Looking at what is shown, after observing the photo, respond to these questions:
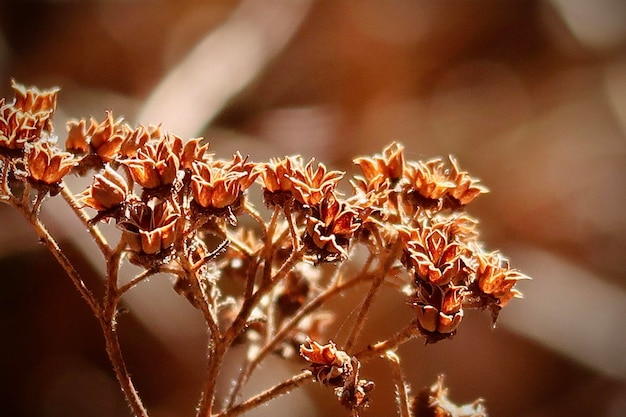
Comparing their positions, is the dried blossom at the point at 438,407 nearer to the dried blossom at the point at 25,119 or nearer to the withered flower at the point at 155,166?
the withered flower at the point at 155,166

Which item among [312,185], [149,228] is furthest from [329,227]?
[149,228]

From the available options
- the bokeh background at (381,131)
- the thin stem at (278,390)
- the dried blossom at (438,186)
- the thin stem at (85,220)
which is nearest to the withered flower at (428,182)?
the dried blossom at (438,186)

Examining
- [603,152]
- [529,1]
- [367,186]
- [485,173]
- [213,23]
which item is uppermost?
[213,23]

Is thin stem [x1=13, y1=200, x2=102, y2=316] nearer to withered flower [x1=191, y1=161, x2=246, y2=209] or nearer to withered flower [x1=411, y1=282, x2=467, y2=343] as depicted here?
withered flower [x1=191, y1=161, x2=246, y2=209]

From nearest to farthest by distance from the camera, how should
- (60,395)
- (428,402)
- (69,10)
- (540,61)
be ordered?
(428,402) < (60,395) < (69,10) < (540,61)

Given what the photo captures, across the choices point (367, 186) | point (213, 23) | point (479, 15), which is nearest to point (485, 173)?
point (479, 15)

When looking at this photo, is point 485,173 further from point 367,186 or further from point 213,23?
point 367,186
